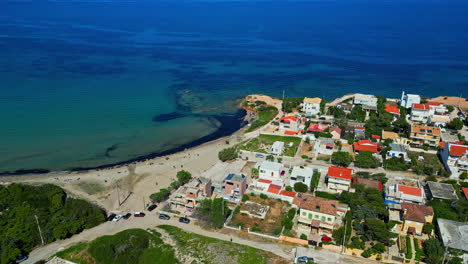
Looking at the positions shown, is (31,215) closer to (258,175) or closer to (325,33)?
(258,175)

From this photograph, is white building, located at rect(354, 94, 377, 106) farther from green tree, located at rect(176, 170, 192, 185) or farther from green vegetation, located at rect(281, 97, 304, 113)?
green tree, located at rect(176, 170, 192, 185)

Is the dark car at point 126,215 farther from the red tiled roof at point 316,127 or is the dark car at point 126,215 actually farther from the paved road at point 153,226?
the red tiled roof at point 316,127

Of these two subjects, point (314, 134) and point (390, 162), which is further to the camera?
point (314, 134)

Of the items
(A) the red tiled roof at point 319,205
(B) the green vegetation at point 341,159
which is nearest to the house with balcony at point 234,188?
(A) the red tiled roof at point 319,205

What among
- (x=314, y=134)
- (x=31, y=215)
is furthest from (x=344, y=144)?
(x=31, y=215)

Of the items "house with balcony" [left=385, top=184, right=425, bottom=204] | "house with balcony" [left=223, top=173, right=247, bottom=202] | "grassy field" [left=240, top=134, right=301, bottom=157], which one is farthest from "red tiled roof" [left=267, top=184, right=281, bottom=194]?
"house with balcony" [left=385, top=184, right=425, bottom=204]
